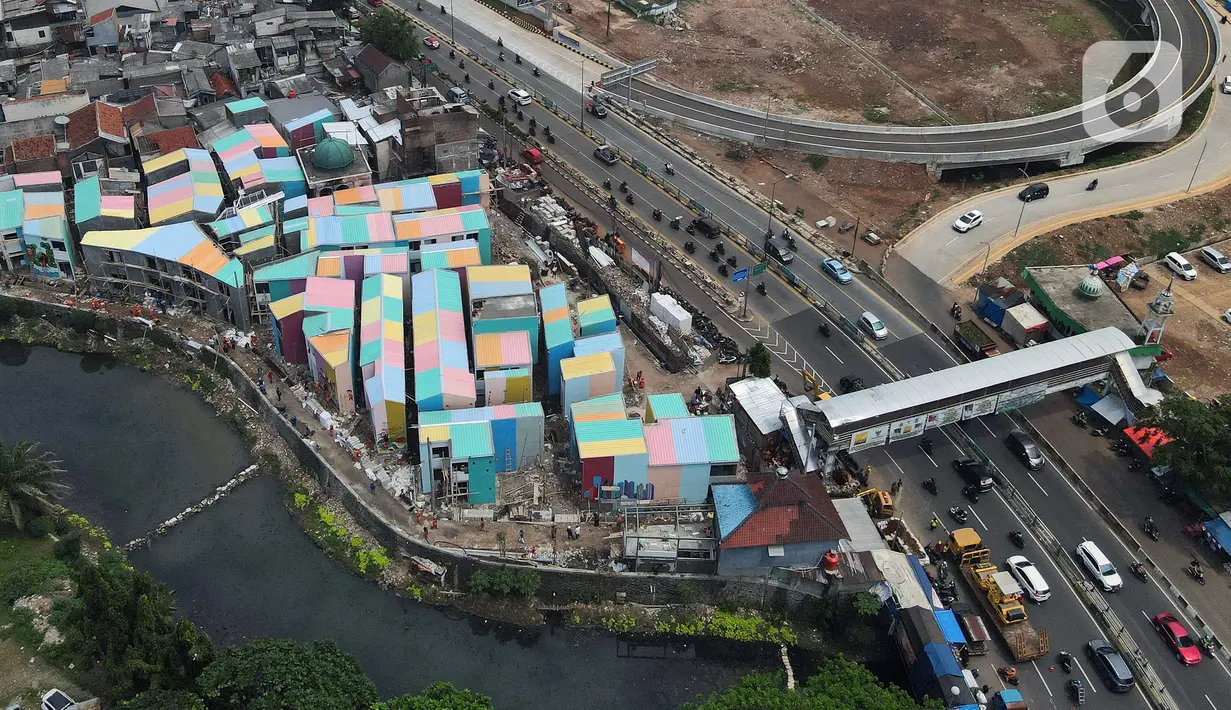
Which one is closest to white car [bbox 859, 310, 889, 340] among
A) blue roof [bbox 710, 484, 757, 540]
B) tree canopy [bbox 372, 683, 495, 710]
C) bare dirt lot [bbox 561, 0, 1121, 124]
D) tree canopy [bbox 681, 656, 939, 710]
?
blue roof [bbox 710, 484, 757, 540]

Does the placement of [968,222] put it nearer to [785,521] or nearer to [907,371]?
[907,371]

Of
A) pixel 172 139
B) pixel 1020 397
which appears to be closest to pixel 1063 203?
pixel 1020 397

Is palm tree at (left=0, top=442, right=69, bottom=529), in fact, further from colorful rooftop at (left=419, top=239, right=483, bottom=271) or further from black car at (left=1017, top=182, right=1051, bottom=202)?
black car at (left=1017, top=182, right=1051, bottom=202)

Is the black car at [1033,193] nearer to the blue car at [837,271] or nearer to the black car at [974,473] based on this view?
the blue car at [837,271]

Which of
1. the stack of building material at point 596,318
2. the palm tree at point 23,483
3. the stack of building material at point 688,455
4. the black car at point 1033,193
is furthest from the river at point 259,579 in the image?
the black car at point 1033,193

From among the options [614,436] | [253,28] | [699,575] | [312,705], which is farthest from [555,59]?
[312,705]

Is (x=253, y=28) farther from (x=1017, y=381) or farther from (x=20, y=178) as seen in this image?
(x=1017, y=381)
